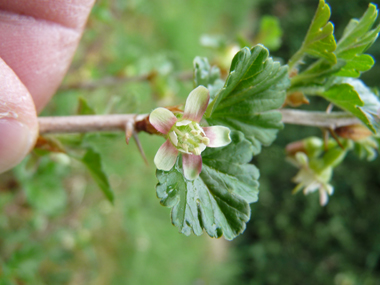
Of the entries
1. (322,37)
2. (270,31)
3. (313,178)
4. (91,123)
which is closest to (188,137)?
(91,123)

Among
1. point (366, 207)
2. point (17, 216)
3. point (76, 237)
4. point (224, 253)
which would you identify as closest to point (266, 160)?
point (366, 207)

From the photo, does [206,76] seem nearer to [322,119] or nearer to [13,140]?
[322,119]

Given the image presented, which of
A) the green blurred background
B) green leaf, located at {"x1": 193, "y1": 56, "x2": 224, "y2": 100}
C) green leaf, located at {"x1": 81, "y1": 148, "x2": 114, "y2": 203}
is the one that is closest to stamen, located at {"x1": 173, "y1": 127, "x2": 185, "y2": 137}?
green leaf, located at {"x1": 193, "y1": 56, "x2": 224, "y2": 100}

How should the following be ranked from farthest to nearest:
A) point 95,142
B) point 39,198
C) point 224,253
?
point 224,253, point 39,198, point 95,142

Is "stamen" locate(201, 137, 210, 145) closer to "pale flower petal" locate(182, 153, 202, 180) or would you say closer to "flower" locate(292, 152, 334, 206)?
"pale flower petal" locate(182, 153, 202, 180)

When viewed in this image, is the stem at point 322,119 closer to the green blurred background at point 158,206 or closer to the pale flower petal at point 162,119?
the pale flower petal at point 162,119

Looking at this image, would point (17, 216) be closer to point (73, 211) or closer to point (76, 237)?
point (76, 237)

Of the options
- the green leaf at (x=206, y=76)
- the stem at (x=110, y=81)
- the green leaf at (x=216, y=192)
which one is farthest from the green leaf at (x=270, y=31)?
the green leaf at (x=216, y=192)
